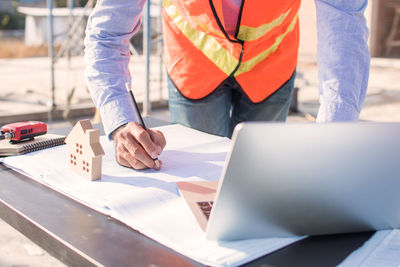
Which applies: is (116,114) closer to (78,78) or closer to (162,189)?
(162,189)

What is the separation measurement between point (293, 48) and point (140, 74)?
562cm

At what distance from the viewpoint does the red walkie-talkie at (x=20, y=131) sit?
105 centimetres

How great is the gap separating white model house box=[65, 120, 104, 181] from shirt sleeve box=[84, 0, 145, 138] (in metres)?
0.19

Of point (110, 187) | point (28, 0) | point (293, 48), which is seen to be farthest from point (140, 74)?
point (28, 0)

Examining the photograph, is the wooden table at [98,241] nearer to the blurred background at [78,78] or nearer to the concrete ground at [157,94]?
the blurred background at [78,78]

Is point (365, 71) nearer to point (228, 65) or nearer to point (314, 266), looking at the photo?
point (228, 65)

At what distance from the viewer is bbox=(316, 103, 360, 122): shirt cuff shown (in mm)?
1013

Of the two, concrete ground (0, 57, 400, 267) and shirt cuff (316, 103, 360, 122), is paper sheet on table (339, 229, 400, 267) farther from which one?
concrete ground (0, 57, 400, 267)

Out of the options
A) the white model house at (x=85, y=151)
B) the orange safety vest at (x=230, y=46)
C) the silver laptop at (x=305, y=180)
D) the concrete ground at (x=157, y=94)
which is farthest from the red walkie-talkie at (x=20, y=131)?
the concrete ground at (x=157, y=94)

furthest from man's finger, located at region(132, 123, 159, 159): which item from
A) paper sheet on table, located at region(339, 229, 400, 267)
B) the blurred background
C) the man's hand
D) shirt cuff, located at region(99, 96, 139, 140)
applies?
paper sheet on table, located at region(339, 229, 400, 267)

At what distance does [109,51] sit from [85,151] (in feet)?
1.19

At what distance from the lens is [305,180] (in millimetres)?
582

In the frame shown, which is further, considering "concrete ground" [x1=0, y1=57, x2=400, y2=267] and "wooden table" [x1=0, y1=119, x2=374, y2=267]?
"concrete ground" [x1=0, y1=57, x2=400, y2=267]

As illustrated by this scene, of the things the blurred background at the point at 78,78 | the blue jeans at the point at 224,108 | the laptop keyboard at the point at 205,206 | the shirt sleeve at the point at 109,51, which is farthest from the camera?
the blurred background at the point at 78,78
